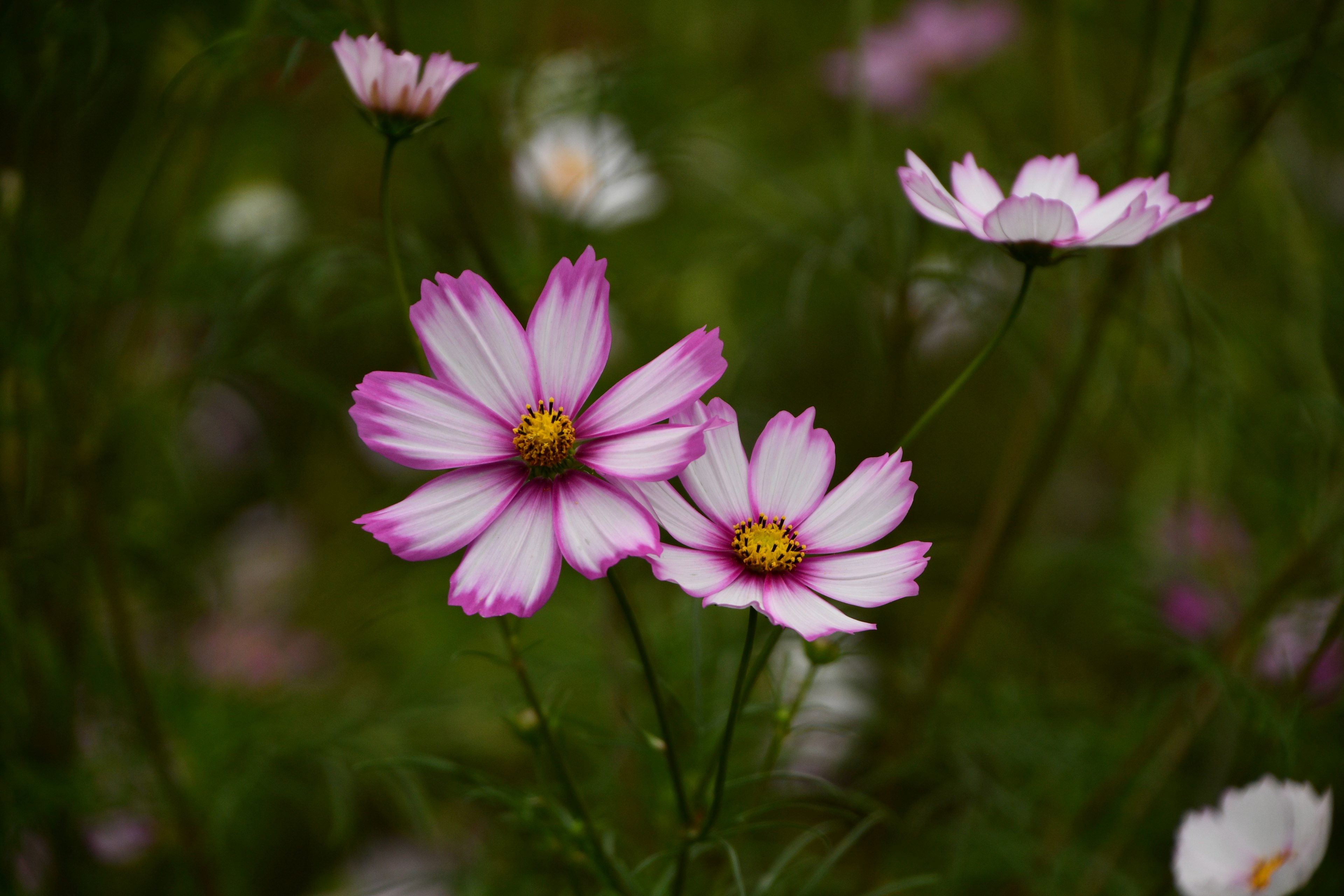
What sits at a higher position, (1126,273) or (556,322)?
(1126,273)

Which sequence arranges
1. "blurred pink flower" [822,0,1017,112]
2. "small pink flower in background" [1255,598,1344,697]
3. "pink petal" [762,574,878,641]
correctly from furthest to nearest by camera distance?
"blurred pink flower" [822,0,1017,112], "small pink flower in background" [1255,598,1344,697], "pink petal" [762,574,878,641]

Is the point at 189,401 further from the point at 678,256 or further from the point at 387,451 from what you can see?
the point at 678,256

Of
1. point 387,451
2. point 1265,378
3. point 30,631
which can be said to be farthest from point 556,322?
point 1265,378

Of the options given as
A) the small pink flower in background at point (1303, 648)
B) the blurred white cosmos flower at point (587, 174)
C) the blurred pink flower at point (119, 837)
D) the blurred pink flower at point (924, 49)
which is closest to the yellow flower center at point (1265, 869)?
the small pink flower in background at point (1303, 648)

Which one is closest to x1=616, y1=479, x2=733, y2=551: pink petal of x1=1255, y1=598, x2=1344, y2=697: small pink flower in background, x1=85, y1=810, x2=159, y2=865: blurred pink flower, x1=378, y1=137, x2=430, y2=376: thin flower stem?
x1=378, y1=137, x2=430, y2=376: thin flower stem

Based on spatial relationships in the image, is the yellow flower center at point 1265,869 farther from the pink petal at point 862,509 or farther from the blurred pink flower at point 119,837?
the blurred pink flower at point 119,837

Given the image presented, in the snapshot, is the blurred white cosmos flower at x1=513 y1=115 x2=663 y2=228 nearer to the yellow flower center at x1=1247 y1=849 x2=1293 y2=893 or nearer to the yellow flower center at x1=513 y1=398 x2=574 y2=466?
the yellow flower center at x1=513 y1=398 x2=574 y2=466
